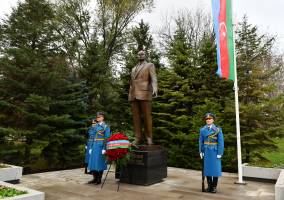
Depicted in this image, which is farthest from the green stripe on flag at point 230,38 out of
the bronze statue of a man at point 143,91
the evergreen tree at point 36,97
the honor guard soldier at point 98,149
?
the evergreen tree at point 36,97

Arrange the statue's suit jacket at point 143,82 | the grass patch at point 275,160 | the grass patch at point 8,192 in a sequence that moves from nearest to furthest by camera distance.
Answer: the grass patch at point 8,192, the statue's suit jacket at point 143,82, the grass patch at point 275,160

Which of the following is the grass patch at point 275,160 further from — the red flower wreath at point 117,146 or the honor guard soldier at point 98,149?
the honor guard soldier at point 98,149

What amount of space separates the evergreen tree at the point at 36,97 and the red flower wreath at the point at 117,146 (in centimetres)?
395

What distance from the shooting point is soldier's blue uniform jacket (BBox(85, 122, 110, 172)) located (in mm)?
6883

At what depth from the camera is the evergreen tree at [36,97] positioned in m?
9.76

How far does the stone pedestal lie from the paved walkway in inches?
7.5

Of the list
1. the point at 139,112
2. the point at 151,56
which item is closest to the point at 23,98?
the point at 139,112

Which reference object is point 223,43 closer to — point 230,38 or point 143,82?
point 230,38

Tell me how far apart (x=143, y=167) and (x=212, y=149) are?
1.61 m

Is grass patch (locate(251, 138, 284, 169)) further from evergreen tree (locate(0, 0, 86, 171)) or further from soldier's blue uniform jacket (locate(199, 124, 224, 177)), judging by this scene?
evergreen tree (locate(0, 0, 86, 171))

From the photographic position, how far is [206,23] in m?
22.5

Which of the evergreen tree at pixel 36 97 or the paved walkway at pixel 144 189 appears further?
the evergreen tree at pixel 36 97

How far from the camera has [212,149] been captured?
20.7 feet

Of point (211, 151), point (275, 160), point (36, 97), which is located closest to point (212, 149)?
point (211, 151)
